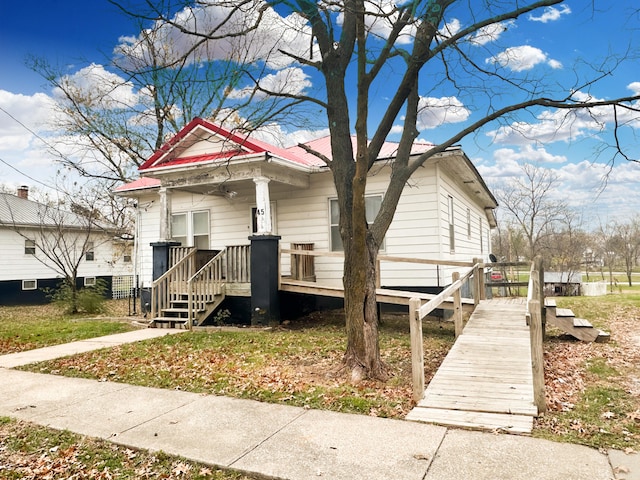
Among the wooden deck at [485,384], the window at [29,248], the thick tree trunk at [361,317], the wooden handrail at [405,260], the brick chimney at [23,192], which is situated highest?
the brick chimney at [23,192]

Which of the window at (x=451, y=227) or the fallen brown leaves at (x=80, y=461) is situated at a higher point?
the window at (x=451, y=227)

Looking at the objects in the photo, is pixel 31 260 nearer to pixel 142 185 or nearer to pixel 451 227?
pixel 142 185

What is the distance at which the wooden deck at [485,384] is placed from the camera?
429 cm

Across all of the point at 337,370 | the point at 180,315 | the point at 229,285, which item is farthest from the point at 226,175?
the point at 337,370

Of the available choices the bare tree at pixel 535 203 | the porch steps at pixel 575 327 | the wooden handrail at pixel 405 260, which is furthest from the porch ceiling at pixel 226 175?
the bare tree at pixel 535 203

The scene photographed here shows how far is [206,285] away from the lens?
35.9 ft

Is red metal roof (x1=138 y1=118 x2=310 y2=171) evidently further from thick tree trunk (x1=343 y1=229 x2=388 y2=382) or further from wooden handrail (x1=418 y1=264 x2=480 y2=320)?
wooden handrail (x1=418 y1=264 x2=480 y2=320)

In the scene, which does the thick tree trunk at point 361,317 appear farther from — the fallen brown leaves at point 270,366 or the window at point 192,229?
the window at point 192,229

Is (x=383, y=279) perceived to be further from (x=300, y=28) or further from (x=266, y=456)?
(x=266, y=456)

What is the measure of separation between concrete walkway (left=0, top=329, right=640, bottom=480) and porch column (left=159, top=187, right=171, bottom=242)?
7.23 metres

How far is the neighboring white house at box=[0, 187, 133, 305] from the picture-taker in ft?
68.7

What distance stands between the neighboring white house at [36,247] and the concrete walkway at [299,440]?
16.4m

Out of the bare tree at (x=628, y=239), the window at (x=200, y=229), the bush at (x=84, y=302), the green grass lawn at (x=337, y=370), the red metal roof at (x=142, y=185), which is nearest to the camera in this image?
the green grass lawn at (x=337, y=370)

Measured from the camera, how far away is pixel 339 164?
6598mm
